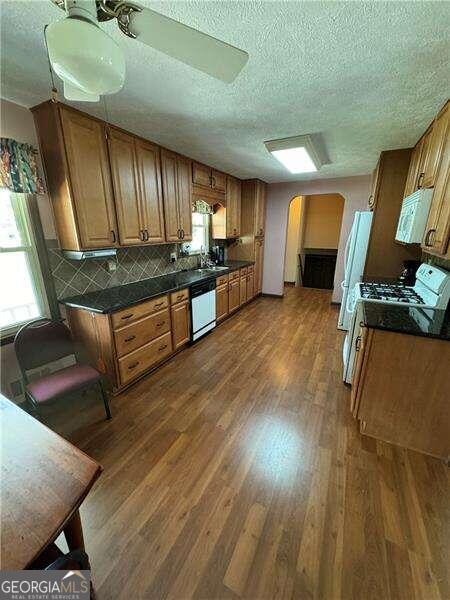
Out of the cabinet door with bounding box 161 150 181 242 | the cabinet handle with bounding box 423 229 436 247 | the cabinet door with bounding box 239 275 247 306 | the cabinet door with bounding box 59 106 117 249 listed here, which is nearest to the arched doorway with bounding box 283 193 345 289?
the cabinet door with bounding box 239 275 247 306

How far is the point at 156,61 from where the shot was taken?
132cm

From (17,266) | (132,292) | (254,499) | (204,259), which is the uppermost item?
(17,266)

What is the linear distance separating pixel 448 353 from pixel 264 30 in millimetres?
2009

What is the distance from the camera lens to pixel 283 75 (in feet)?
4.71

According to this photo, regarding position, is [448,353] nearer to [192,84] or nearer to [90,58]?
[90,58]

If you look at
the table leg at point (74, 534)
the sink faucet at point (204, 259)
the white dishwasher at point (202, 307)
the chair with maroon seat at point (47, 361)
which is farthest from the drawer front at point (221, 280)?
the table leg at point (74, 534)

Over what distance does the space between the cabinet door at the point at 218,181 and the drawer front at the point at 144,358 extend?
2.46 metres

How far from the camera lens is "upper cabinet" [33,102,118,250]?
6.09 feet

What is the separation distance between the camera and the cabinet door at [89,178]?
1.90m

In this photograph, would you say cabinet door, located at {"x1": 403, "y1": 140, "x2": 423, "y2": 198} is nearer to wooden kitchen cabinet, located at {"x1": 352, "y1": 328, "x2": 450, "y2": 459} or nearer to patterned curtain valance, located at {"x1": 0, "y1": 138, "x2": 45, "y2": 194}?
wooden kitchen cabinet, located at {"x1": 352, "y1": 328, "x2": 450, "y2": 459}

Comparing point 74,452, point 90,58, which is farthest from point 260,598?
point 90,58

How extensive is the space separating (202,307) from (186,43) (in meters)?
2.62

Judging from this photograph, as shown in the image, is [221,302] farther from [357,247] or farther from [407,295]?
[407,295]

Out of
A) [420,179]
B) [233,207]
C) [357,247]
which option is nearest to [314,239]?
[233,207]
